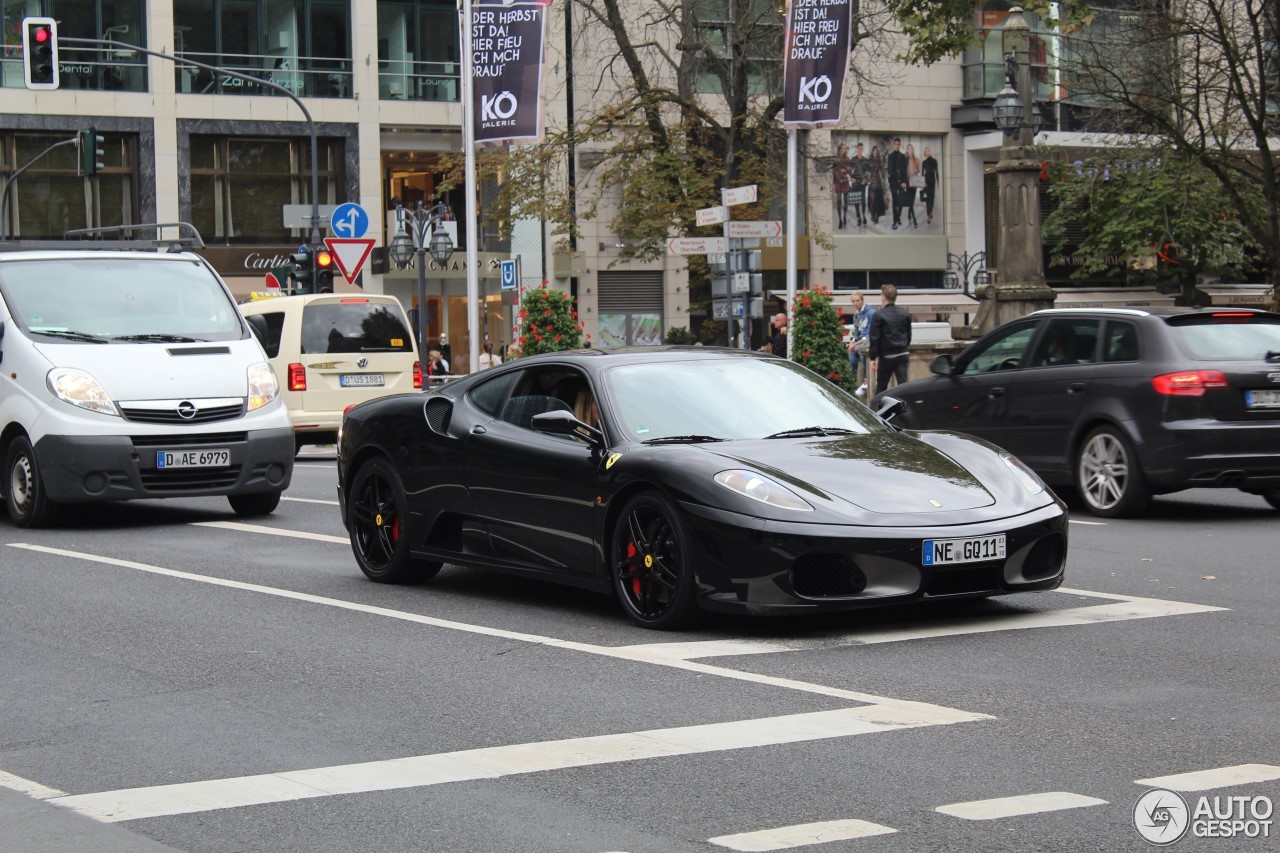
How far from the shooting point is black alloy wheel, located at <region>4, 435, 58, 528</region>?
1386 centimetres

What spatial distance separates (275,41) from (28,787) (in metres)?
47.0

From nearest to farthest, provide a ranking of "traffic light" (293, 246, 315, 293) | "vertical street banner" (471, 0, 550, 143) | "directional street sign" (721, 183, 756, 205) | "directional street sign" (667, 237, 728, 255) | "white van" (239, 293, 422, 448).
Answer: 1. "white van" (239, 293, 422, 448)
2. "vertical street banner" (471, 0, 550, 143)
3. "directional street sign" (721, 183, 756, 205)
4. "directional street sign" (667, 237, 728, 255)
5. "traffic light" (293, 246, 315, 293)

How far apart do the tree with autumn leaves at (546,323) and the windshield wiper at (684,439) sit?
2150 centimetres

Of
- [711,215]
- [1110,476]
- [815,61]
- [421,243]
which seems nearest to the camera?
[1110,476]

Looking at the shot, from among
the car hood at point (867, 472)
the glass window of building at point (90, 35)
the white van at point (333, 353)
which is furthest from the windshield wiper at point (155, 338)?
the glass window of building at point (90, 35)

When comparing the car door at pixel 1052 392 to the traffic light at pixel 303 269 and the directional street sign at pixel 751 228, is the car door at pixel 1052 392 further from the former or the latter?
the traffic light at pixel 303 269

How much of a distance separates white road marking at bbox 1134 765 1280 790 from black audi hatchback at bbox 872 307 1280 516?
8114mm

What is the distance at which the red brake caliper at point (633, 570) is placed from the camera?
8.77m

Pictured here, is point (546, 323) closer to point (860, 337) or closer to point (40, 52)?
point (860, 337)

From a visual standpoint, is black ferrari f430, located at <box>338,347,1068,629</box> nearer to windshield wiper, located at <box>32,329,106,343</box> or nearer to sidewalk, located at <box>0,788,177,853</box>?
sidewalk, located at <box>0,788,177,853</box>

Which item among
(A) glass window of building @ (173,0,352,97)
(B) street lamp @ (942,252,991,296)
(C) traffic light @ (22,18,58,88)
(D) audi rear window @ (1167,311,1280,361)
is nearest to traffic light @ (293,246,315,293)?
(C) traffic light @ (22,18,58,88)

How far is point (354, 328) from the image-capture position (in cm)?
2306

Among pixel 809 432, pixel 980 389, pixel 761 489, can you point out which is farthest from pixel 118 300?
pixel 761 489

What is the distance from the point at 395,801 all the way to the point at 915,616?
3.97 meters
